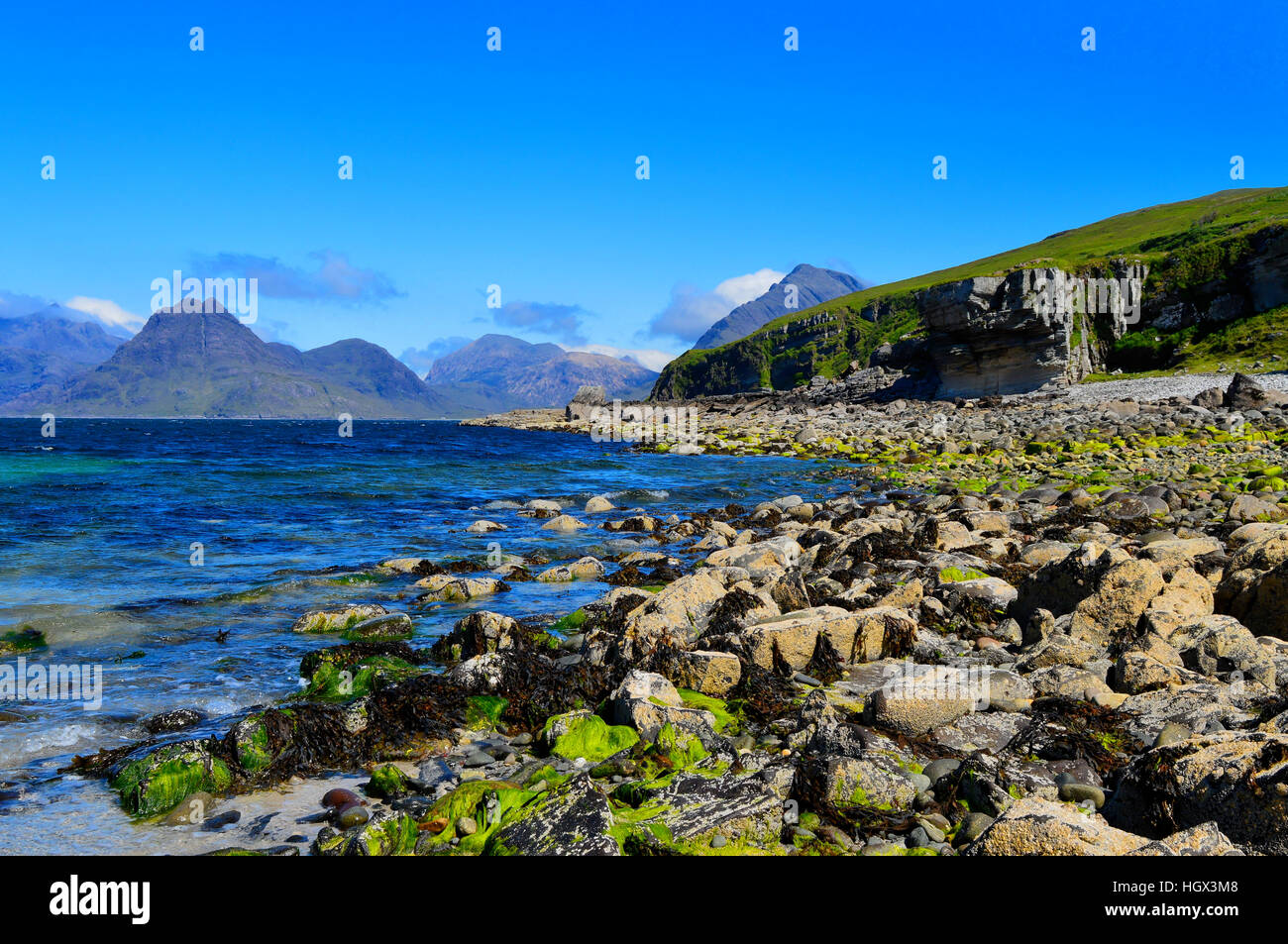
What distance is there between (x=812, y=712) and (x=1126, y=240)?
10522cm

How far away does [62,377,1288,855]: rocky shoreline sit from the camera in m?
4.44

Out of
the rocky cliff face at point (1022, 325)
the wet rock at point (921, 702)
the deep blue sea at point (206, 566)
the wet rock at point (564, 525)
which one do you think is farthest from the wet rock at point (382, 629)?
the rocky cliff face at point (1022, 325)

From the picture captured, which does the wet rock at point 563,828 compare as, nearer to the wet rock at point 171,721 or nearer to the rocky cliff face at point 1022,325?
the wet rock at point 171,721

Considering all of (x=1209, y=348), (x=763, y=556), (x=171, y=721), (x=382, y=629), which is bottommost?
(x=171, y=721)

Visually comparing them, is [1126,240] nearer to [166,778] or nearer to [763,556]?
[763,556]

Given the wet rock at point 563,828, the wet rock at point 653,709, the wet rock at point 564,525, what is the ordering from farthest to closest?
the wet rock at point 564,525 < the wet rock at point 653,709 < the wet rock at point 563,828

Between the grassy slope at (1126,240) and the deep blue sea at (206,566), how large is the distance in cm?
4468

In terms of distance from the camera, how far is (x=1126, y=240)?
300 feet

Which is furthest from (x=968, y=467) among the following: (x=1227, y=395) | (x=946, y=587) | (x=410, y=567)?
(x=410, y=567)

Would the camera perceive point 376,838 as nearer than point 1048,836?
No

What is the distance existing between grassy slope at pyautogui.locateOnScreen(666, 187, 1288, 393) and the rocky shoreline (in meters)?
54.8

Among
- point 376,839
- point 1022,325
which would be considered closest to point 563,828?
point 376,839

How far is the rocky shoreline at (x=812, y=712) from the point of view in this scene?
4.44m
